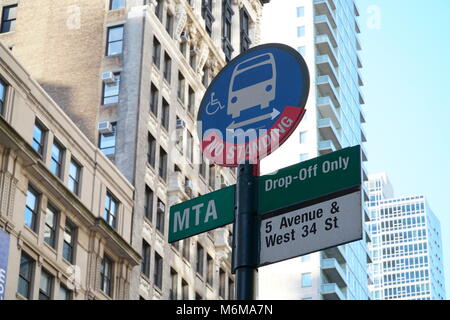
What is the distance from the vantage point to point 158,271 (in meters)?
48.0

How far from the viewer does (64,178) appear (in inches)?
1576

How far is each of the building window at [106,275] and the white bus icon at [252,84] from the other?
3445 centimetres

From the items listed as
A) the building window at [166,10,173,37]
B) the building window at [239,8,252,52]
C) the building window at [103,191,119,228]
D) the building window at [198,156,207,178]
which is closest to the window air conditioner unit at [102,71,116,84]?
the building window at [166,10,173,37]

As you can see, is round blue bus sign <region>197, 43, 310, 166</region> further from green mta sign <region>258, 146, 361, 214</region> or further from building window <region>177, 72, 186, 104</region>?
building window <region>177, 72, 186, 104</region>

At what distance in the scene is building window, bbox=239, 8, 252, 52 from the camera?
224 ft

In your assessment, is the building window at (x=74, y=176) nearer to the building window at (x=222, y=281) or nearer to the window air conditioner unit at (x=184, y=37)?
the building window at (x=222, y=281)

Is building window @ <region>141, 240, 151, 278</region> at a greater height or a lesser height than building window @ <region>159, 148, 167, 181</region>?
lesser

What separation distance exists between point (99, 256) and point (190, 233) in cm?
3423

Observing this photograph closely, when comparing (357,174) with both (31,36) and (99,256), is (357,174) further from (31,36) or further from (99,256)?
(31,36)

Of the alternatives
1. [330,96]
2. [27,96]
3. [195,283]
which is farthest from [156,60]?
[330,96]

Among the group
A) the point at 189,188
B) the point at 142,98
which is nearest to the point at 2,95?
the point at 142,98

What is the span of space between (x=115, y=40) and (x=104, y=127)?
5984 mm

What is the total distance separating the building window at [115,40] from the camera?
52.2 meters

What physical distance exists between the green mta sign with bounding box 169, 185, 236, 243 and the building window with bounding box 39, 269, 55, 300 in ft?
95.1
